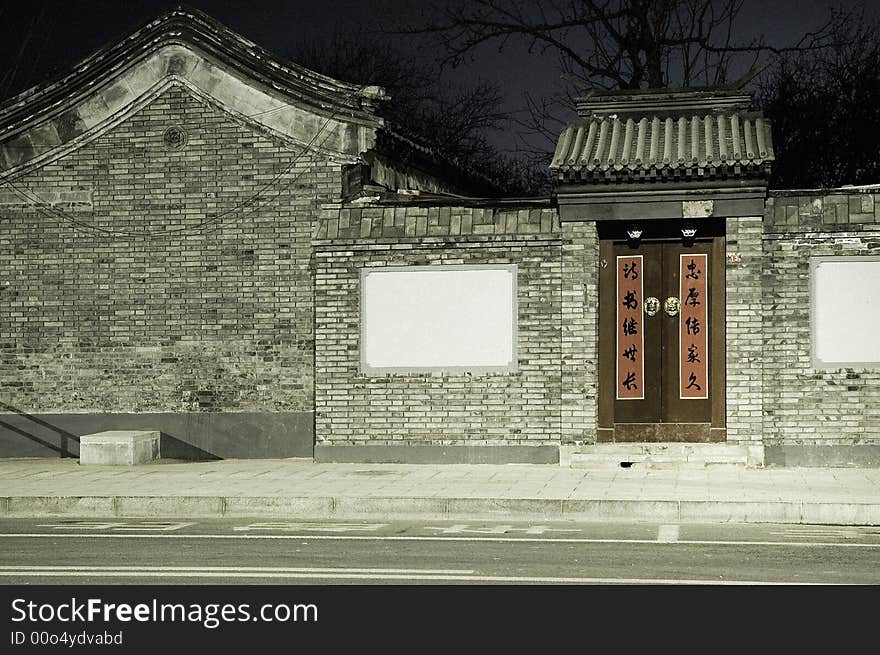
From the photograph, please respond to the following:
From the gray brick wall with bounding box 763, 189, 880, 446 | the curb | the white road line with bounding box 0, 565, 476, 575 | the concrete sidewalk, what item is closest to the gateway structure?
the gray brick wall with bounding box 763, 189, 880, 446

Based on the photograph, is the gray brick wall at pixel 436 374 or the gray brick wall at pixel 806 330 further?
the gray brick wall at pixel 436 374

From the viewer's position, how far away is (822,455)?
16234 millimetres

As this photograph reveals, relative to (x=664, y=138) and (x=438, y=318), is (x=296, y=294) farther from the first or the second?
(x=664, y=138)

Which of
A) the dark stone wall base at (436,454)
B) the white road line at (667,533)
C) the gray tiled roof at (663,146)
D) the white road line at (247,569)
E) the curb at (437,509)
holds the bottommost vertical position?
the white road line at (247,569)

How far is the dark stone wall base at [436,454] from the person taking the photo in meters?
16.9

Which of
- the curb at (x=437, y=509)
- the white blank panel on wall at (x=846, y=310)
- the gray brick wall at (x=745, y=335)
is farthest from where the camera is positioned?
the gray brick wall at (x=745, y=335)

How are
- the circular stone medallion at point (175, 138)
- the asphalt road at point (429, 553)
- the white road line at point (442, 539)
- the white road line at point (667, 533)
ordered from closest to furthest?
the asphalt road at point (429, 553) < the white road line at point (442, 539) < the white road line at point (667, 533) < the circular stone medallion at point (175, 138)

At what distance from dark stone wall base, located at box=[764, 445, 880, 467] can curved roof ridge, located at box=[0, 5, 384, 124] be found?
258 inches

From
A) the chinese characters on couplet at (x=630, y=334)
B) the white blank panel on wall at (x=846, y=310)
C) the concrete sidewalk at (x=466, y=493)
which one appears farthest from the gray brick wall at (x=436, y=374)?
the white blank panel on wall at (x=846, y=310)

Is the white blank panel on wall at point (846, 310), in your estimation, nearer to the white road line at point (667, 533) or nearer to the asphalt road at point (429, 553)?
the asphalt road at point (429, 553)

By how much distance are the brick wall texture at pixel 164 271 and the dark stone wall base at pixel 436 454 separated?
107 centimetres

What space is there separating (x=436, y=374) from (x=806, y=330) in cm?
444

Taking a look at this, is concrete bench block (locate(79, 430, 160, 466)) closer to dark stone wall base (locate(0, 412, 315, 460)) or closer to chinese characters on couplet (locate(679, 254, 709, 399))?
dark stone wall base (locate(0, 412, 315, 460))

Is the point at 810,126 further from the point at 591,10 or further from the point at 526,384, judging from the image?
the point at 526,384
